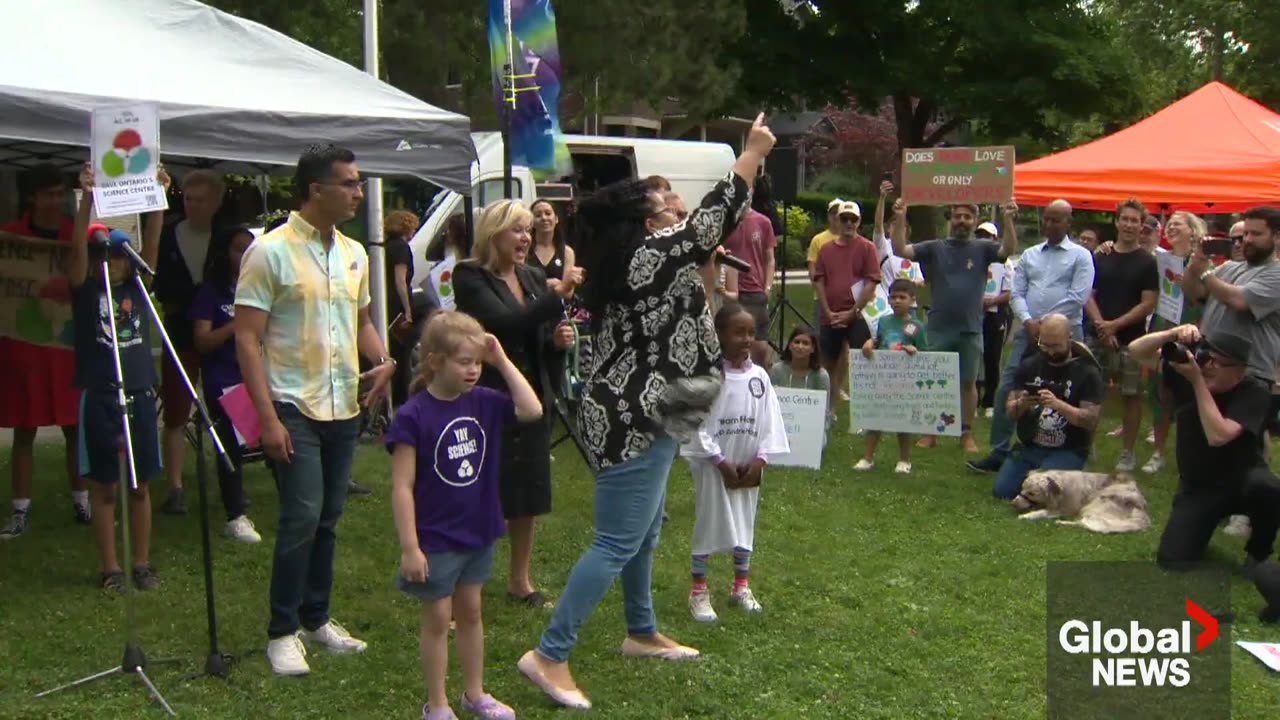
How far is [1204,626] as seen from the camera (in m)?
4.89

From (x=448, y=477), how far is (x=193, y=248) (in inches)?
133

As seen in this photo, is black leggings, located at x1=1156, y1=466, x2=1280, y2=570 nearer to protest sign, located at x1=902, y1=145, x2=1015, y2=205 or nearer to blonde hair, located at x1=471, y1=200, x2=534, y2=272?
protest sign, located at x1=902, y1=145, x2=1015, y2=205

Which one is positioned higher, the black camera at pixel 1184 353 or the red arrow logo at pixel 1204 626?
the black camera at pixel 1184 353

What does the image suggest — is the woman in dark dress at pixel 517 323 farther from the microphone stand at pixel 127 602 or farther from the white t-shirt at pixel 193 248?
the white t-shirt at pixel 193 248

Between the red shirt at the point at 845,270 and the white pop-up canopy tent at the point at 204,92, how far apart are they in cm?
417

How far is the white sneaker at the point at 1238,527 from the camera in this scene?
274 inches

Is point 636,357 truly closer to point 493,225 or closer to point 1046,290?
point 493,225

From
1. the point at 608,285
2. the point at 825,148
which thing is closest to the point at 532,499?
the point at 608,285

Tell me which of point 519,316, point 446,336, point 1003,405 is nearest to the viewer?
point 446,336

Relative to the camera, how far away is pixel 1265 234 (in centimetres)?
657

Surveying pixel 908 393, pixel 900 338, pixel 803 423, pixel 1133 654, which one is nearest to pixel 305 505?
pixel 1133 654

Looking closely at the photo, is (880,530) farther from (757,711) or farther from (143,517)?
(143,517)

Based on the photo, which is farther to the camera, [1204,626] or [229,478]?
[229,478]

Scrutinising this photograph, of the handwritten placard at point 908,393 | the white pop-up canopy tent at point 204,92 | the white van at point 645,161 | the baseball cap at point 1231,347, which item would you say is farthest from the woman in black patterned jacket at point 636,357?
the white van at point 645,161
